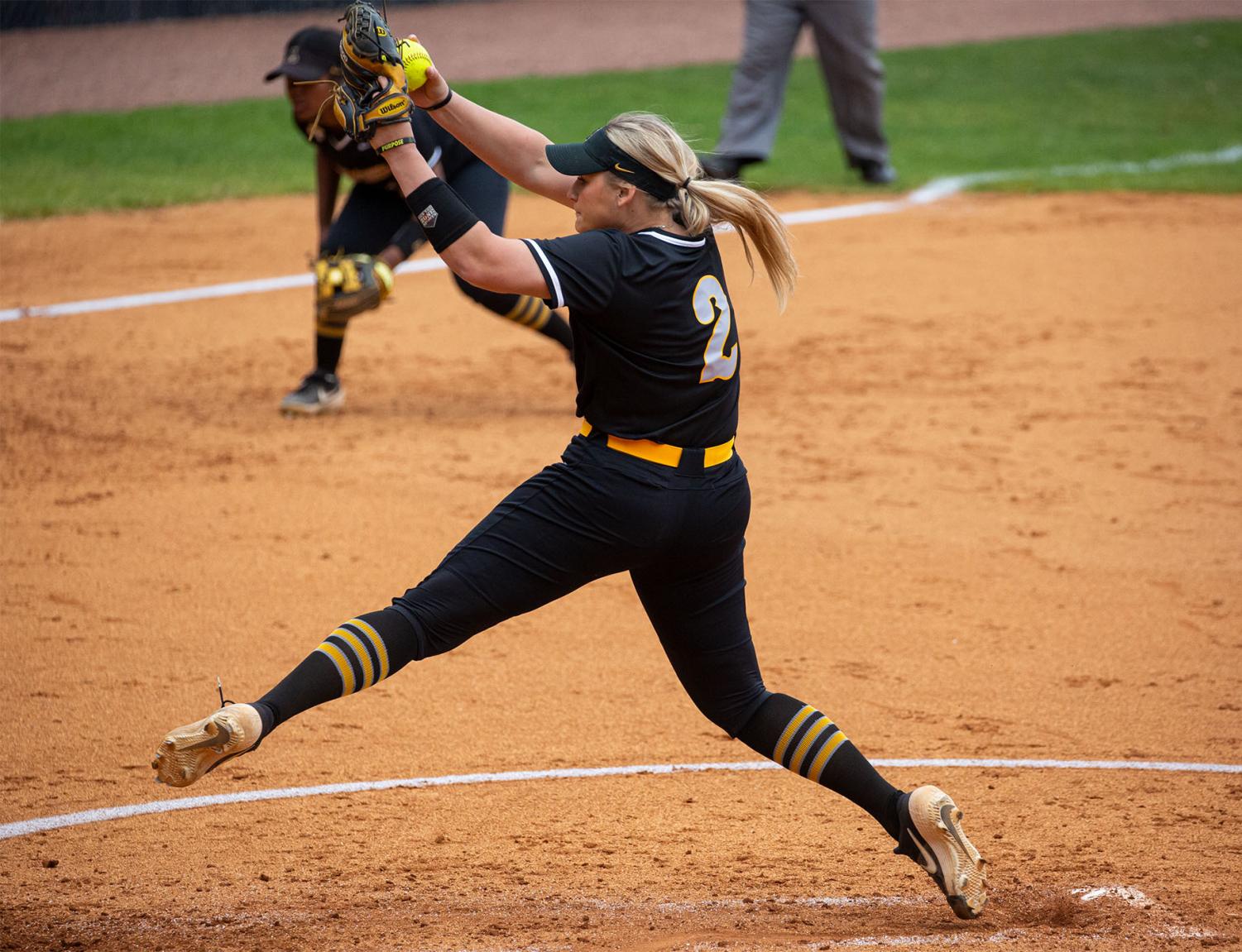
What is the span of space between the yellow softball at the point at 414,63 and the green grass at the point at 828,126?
26.5 ft

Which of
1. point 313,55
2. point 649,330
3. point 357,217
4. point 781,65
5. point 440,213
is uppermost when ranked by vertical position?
point 781,65

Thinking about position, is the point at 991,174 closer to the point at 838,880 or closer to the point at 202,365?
the point at 202,365

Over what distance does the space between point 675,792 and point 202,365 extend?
16.6 ft

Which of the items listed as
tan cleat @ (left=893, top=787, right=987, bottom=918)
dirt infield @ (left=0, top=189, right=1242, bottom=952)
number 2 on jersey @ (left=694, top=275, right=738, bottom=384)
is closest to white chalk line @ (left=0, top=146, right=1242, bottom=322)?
dirt infield @ (left=0, top=189, right=1242, bottom=952)

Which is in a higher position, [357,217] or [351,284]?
[357,217]

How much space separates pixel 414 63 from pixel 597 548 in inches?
49.5

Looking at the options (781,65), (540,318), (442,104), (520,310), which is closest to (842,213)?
(781,65)

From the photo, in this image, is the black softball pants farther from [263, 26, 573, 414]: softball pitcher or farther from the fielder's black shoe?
the fielder's black shoe

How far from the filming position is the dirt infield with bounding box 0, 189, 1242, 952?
3.63 meters

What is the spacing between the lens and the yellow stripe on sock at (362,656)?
334 cm

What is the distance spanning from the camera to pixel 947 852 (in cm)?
341

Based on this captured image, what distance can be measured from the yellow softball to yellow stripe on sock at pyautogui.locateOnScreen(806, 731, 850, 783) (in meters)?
1.84

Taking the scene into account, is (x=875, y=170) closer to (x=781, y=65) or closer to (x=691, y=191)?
(x=781, y=65)

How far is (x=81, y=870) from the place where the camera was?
3.69 m
